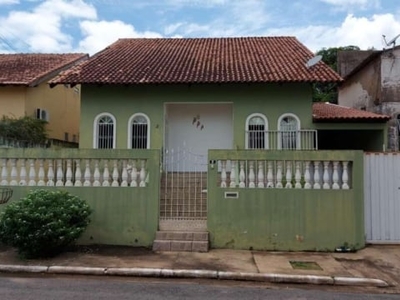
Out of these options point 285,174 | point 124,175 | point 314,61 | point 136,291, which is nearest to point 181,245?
point 124,175

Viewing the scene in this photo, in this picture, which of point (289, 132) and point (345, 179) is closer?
point (345, 179)

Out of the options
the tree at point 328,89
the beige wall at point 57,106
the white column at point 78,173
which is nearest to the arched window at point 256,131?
the white column at point 78,173

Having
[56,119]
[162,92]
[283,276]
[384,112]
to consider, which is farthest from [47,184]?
[384,112]

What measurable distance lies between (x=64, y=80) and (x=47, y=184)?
5.57m

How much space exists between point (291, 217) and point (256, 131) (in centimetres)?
560

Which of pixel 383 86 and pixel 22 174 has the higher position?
pixel 383 86

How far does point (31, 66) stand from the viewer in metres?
18.8

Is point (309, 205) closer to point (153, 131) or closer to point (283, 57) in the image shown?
point (153, 131)

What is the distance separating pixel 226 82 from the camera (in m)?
12.7

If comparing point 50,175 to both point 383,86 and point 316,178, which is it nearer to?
point 316,178

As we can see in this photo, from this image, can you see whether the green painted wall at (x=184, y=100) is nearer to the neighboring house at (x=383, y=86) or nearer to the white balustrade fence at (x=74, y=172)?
the white balustrade fence at (x=74, y=172)

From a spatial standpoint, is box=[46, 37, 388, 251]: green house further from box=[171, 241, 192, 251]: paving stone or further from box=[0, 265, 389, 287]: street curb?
box=[0, 265, 389, 287]: street curb

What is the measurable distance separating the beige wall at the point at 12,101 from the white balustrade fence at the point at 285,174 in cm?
1176

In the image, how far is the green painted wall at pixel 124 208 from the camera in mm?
8367
